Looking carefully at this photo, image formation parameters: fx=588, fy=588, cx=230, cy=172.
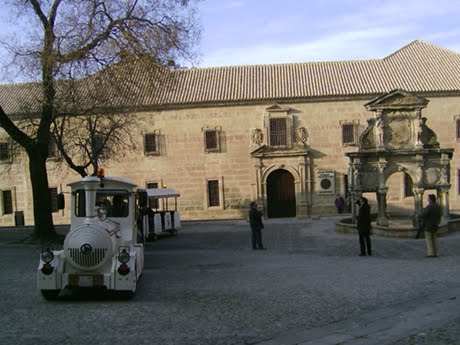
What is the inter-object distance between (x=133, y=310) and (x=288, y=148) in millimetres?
27925

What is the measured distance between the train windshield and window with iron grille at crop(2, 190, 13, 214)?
29.0 m

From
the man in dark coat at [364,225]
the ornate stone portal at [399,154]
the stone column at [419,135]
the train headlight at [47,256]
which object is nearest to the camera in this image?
the train headlight at [47,256]

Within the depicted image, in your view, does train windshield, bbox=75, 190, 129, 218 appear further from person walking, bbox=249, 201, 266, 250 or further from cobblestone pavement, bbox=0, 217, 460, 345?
person walking, bbox=249, 201, 266, 250

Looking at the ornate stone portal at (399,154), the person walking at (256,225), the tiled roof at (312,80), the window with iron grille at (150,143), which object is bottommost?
the person walking at (256,225)

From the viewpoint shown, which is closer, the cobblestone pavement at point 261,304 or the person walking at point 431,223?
the cobblestone pavement at point 261,304

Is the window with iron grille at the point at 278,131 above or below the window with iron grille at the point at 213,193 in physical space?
above

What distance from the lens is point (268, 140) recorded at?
36500mm

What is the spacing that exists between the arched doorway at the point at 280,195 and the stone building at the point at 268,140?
2.5 inches

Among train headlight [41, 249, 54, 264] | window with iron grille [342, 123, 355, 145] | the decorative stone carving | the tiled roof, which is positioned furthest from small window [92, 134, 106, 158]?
window with iron grille [342, 123, 355, 145]

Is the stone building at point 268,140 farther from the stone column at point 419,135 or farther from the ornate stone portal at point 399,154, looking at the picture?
the stone column at point 419,135

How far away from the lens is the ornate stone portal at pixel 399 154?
22.4 metres

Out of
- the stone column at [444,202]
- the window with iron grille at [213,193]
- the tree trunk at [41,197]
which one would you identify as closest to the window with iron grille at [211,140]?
the window with iron grille at [213,193]

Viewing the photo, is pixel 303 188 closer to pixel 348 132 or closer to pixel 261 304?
pixel 348 132

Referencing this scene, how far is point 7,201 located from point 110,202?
29383 mm
